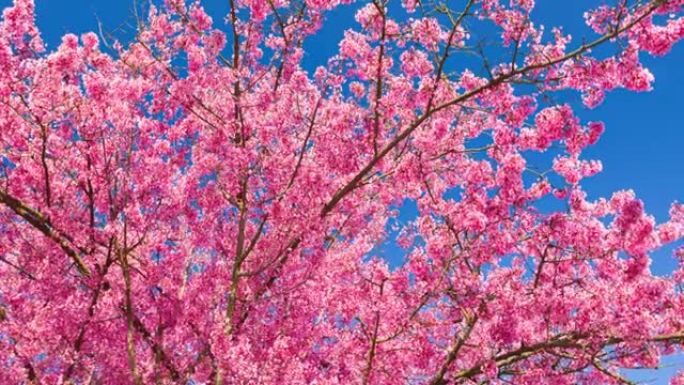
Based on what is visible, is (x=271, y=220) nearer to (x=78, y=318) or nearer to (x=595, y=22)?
(x=78, y=318)

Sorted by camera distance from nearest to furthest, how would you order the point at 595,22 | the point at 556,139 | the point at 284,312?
the point at 595,22, the point at 556,139, the point at 284,312

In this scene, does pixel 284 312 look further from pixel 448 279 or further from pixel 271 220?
pixel 448 279

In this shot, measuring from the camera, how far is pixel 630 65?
8906 millimetres

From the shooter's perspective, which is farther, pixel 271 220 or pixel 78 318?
pixel 271 220

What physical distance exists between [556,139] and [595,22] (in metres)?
2.16

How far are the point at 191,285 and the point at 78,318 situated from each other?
6.45ft

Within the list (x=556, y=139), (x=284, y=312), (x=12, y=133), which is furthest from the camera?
(x=284, y=312)

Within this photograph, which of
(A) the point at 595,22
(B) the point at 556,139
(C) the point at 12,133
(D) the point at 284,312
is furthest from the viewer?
(D) the point at 284,312

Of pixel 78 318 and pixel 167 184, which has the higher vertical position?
pixel 167 184

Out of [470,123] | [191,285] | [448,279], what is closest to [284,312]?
[191,285]

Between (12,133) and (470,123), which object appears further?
(470,123)

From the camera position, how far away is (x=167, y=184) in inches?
446

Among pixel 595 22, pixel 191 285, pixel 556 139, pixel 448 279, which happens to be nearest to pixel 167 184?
pixel 191 285

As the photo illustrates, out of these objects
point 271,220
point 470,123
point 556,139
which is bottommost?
point 271,220
